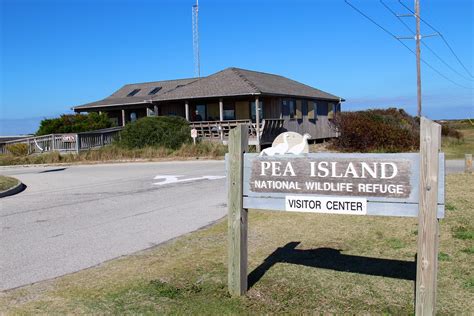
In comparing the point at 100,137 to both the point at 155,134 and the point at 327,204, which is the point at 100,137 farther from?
the point at 327,204

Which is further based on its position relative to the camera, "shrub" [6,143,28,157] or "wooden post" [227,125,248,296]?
"shrub" [6,143,28,157]

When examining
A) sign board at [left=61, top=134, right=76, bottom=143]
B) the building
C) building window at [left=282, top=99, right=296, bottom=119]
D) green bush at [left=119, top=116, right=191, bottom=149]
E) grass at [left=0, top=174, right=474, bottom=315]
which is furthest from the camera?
building window at [left=282, top=99, right=296, bottom=119]

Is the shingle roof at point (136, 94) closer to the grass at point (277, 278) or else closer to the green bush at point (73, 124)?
the green bush at point (73, 124)

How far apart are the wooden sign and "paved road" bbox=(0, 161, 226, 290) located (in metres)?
2.43

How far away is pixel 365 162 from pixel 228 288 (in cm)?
188

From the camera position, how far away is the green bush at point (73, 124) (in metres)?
34.0

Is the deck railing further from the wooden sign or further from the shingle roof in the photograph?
the wooden sign

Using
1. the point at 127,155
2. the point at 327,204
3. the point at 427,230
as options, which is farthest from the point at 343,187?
the point at 127,155

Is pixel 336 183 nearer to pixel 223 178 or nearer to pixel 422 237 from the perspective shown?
pixel 422 237

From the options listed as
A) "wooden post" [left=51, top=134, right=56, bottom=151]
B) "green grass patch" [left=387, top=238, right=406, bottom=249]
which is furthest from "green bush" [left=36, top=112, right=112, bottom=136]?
"green grass patch" [left=387, top=238, right=406, bottom=249]

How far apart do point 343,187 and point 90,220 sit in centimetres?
615

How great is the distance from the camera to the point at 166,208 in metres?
10.8

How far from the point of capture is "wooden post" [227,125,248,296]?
16.9ft

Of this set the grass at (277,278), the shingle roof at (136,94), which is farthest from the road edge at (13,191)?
the shingle roof at (136,94)
